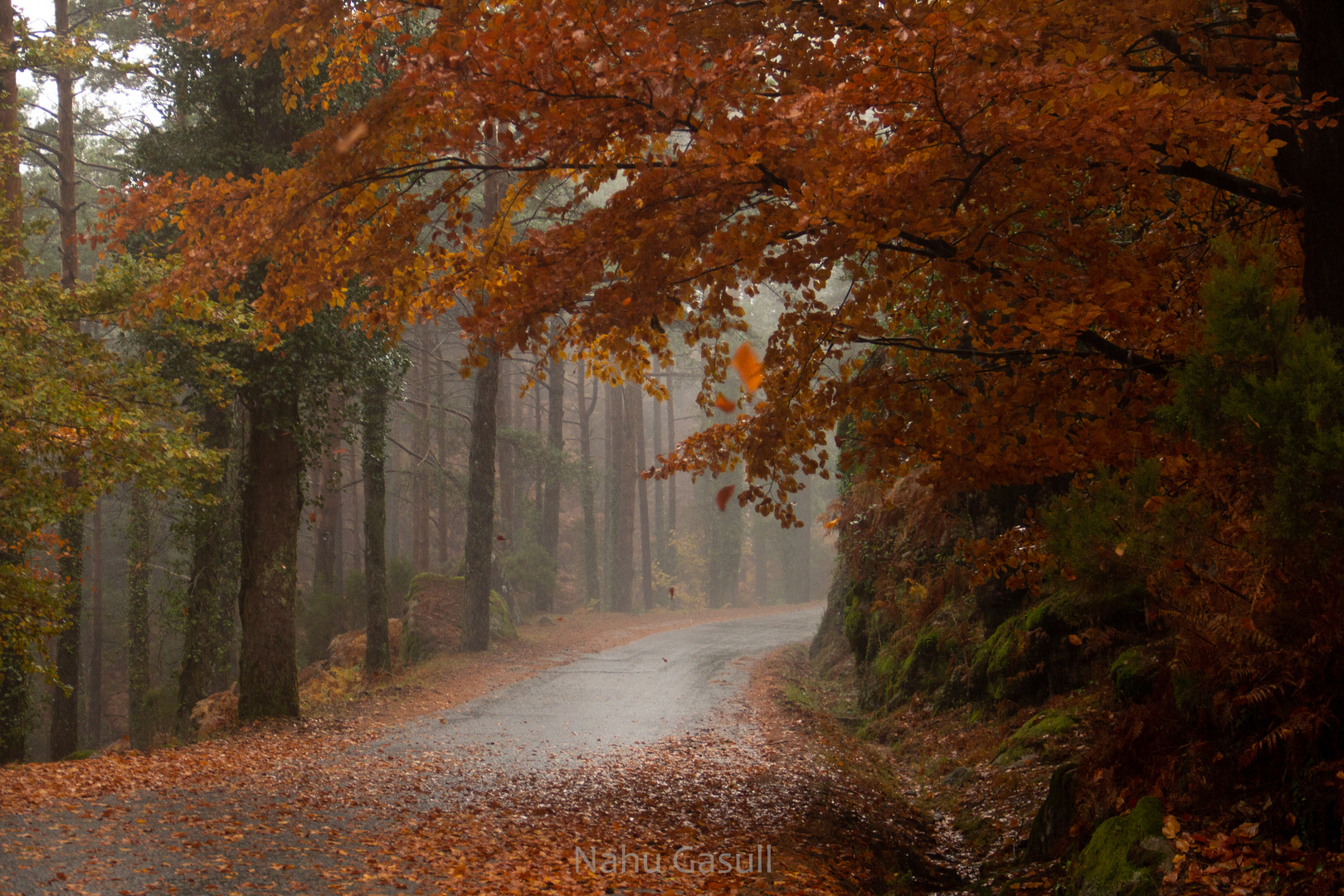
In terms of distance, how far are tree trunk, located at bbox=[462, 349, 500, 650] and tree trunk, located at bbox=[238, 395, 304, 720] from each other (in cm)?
682

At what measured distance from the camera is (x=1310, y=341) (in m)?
3.92

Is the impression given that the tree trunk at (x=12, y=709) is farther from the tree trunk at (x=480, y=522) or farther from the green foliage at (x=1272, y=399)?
the green foliage at (x=1272, y=399)

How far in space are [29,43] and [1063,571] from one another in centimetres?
1448

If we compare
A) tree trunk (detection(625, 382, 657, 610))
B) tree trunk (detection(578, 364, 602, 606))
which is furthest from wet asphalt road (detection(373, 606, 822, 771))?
tree trunk (detection(625, 382, 657, 610))

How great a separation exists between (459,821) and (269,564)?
6.19 metres

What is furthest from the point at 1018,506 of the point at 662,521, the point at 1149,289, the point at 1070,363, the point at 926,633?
the point at 662,521

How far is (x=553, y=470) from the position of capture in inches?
1103

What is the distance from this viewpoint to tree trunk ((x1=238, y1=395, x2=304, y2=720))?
35.6 ft

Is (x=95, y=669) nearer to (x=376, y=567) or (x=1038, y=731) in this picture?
(x=376, y=567)

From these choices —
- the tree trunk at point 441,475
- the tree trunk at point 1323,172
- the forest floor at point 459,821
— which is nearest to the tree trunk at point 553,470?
the tree trunk at point 441,475

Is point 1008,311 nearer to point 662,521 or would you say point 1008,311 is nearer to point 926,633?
point 926,633

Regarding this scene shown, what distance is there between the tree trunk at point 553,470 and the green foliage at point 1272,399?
23305 millimetres

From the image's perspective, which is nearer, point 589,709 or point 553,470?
point 589,709

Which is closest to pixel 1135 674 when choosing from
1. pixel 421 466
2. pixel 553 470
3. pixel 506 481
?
pixel 553 470
